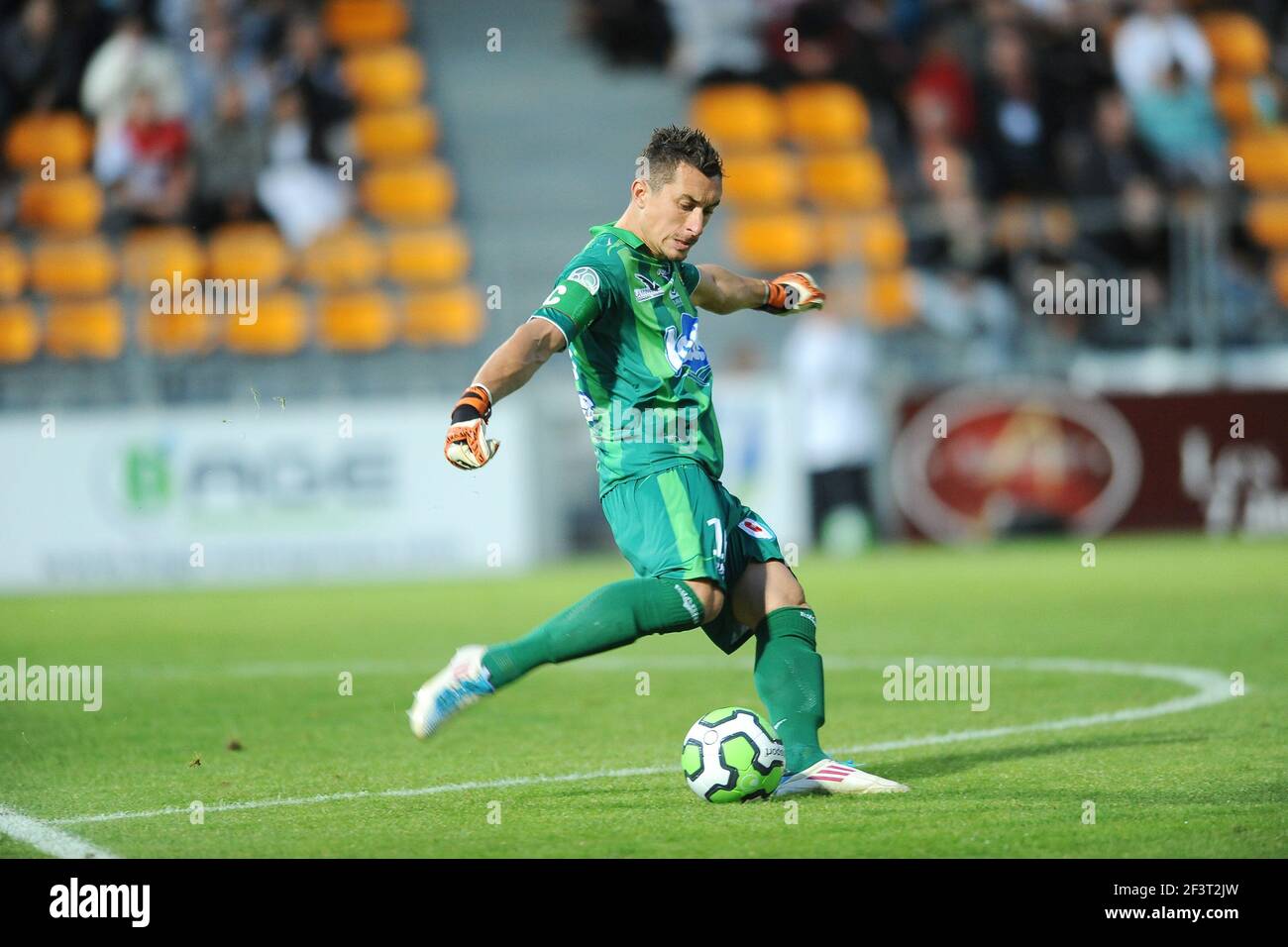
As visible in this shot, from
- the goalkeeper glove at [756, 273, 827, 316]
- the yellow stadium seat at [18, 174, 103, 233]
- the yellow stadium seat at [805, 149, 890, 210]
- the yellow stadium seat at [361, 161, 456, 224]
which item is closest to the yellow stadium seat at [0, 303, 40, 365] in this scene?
the yellow stadium seat at [18, 174, 103, 233]

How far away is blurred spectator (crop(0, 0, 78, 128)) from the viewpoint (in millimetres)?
19453

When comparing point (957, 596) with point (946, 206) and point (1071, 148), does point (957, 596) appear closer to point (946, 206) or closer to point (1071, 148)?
point (946, 206)

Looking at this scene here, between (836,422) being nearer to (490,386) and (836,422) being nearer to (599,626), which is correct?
(599,626)

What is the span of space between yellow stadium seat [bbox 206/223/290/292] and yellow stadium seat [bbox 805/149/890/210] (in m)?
6.00

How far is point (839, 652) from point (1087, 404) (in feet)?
25.6

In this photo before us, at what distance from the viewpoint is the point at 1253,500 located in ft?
55.1

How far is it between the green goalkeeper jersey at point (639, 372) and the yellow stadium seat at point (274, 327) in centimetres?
1203

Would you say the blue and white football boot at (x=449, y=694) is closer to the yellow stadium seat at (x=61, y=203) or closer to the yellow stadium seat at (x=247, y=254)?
the yellow stadium seat at (x=247, y=254)

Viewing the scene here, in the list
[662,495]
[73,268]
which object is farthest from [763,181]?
[662,495]
